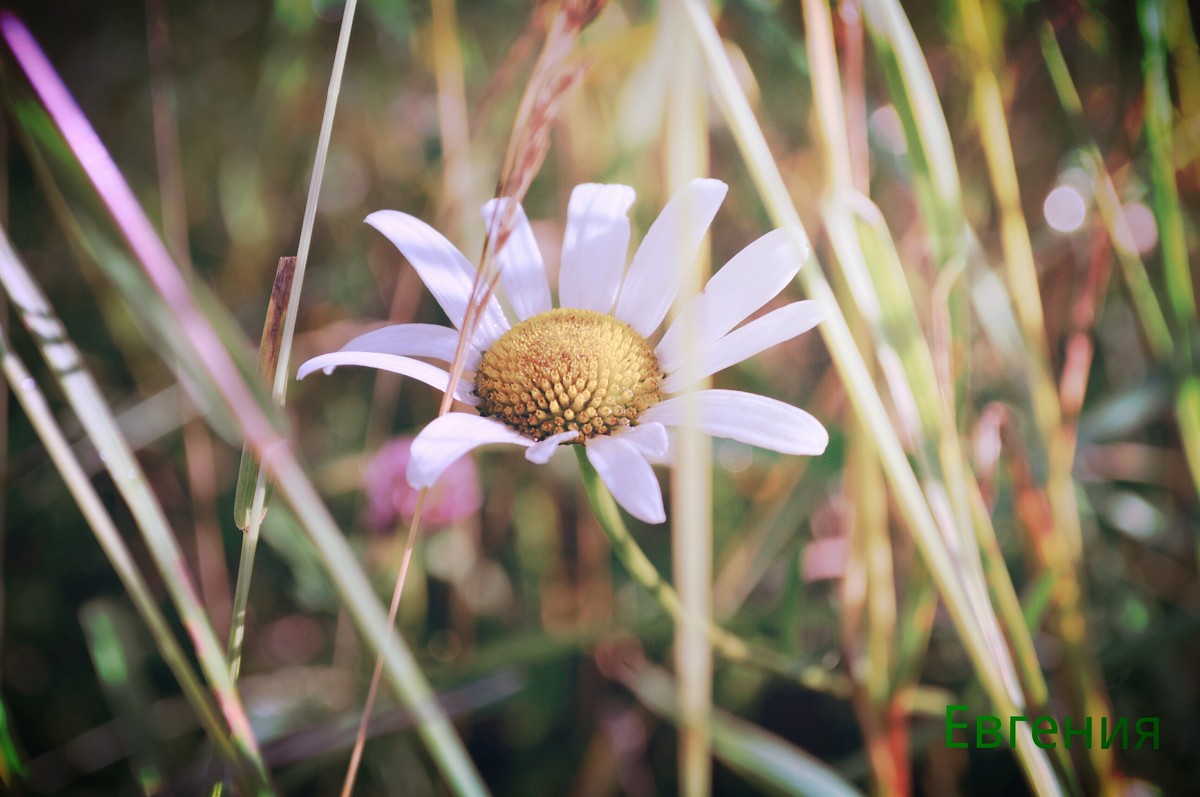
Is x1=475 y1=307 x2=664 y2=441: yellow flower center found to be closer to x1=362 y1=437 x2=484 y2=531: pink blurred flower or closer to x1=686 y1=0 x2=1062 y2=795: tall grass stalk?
x1=686 y1=0 x2=1062 y2=795: tall grass stalk

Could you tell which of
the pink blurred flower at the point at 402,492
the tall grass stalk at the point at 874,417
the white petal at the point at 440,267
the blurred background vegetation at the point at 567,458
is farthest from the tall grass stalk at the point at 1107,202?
the pink blurred flower at the point at 402,492

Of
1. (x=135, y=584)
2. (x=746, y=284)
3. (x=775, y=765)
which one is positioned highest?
(x=746, y=284)

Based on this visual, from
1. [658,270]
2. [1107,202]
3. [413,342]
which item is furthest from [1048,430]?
[413,342]

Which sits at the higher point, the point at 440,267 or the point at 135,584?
the point at 440,267

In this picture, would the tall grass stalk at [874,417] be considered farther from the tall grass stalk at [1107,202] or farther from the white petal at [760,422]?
the tall grass stalk at [1107,202]

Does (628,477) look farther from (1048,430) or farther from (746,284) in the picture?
(1048,430)

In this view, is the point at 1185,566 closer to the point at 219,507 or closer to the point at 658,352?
the point at 658,352

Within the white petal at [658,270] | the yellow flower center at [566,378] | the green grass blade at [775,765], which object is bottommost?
the green grass blade at [775,765]
